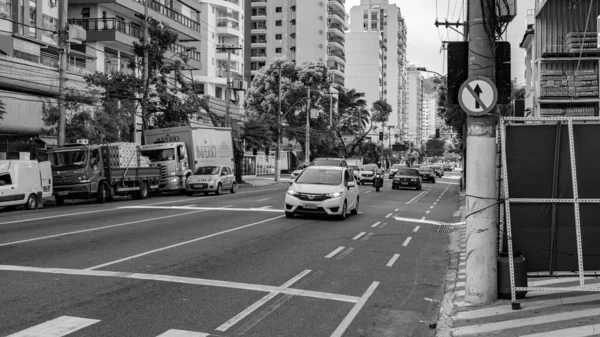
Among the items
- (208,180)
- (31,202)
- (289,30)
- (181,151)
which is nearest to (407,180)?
(208,180)

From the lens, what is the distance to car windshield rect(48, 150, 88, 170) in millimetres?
27719

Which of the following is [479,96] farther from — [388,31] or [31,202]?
[388,31]

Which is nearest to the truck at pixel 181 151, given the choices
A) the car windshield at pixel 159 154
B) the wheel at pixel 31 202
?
the car windshield at pixel 159 154

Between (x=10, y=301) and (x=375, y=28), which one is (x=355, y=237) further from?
(x=375, y=28)

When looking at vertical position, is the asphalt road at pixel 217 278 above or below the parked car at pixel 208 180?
below

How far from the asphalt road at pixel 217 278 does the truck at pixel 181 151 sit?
16.9 metres

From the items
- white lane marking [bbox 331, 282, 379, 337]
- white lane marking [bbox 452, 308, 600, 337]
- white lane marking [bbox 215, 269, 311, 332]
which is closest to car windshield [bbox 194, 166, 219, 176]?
white lane marking [bbox 215, 269, 311, 332]

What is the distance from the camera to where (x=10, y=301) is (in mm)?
7535

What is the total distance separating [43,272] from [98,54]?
120 feet

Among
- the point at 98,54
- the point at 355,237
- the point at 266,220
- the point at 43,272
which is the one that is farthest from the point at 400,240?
the point at 98,54

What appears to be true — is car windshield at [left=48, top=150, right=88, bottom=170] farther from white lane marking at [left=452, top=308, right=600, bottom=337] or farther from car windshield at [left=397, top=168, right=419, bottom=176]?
white lane marking at [left=452, top=308, right=600, bottom=337]

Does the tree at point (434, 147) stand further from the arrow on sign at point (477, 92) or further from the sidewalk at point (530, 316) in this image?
the arrow on sign at point (477, 92)

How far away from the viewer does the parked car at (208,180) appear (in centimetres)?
3341

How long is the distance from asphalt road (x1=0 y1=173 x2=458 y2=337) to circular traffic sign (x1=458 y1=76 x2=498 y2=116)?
2693 millimetres
